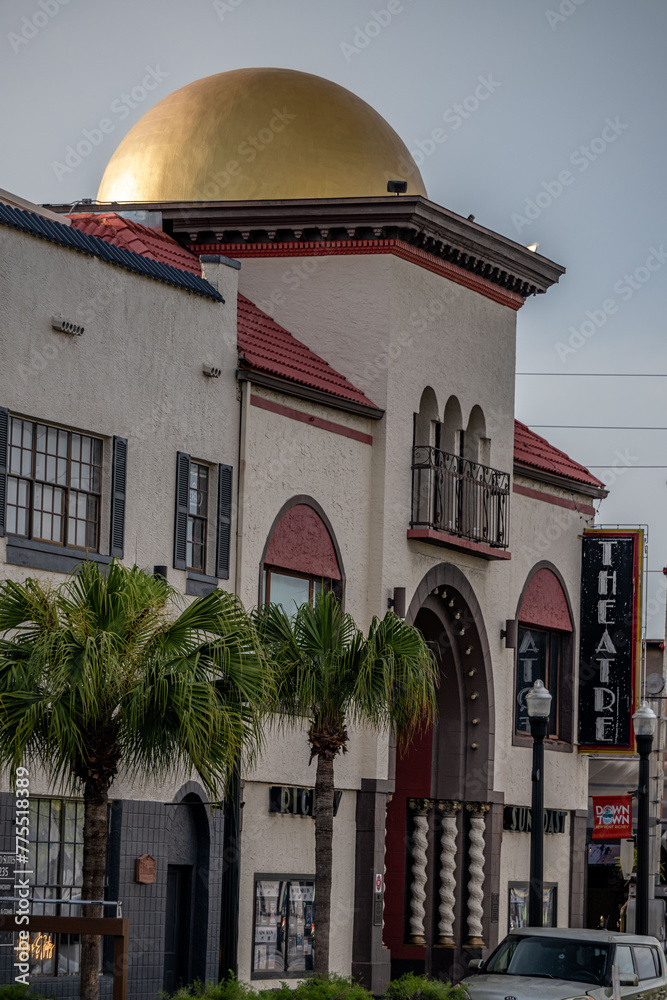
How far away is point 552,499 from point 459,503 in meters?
4.47

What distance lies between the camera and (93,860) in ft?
55.5

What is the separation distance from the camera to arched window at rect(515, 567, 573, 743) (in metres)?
33.2

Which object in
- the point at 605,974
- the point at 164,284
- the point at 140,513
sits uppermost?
the point at 164,284

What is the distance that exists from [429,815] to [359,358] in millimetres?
8268

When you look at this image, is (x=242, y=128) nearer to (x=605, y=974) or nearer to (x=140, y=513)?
(x=140, y=513)

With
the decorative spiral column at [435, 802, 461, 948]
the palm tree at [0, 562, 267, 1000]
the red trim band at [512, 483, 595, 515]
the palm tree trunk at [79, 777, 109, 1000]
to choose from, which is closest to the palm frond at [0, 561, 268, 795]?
the palm tree at [0, 562, 267, 1000]

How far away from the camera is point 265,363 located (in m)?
26.0

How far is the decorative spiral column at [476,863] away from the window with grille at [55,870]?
35.7 ft

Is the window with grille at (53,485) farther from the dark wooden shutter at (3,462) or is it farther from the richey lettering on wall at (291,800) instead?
the richey lettering on wall at (291,800)

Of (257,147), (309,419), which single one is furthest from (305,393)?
(257,147)

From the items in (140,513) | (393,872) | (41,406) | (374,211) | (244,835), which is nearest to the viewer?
(41,406)

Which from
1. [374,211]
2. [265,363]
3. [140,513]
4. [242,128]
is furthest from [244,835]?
[242,128]

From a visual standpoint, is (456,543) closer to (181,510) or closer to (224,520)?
(224,520)

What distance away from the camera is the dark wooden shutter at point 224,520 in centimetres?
2496
